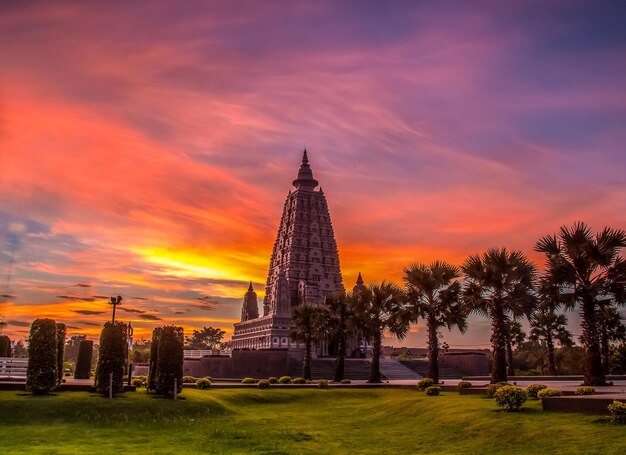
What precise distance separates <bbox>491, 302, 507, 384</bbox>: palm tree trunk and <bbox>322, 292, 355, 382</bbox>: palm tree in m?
20.3

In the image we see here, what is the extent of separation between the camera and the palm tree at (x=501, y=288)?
3803 centimetres

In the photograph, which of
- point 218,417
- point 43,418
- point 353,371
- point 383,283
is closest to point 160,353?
point 218,417

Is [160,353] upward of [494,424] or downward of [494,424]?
upward

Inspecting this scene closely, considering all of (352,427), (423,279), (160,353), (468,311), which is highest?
(423,279)

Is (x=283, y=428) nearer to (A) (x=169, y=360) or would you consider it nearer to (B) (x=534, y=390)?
(A) (x=169, y=360)

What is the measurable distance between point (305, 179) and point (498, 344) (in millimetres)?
82885

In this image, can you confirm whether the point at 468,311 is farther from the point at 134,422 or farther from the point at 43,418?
the point at 43,418

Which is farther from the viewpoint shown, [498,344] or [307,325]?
[307,325]

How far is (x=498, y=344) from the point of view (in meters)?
37.9

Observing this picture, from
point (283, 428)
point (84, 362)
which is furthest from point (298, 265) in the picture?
point (283, 428)

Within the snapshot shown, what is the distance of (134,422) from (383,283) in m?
31.1

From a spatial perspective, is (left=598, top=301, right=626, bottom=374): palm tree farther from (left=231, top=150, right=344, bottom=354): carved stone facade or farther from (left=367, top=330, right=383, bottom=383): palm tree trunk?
(left=231, top=150, right=344, bottom=354): carved stone facade

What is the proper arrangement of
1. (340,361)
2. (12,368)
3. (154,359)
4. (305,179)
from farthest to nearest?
1. (305,179)
2. (340,361)
3. (12,368)
4. (154,359)

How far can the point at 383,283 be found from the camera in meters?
53.7
